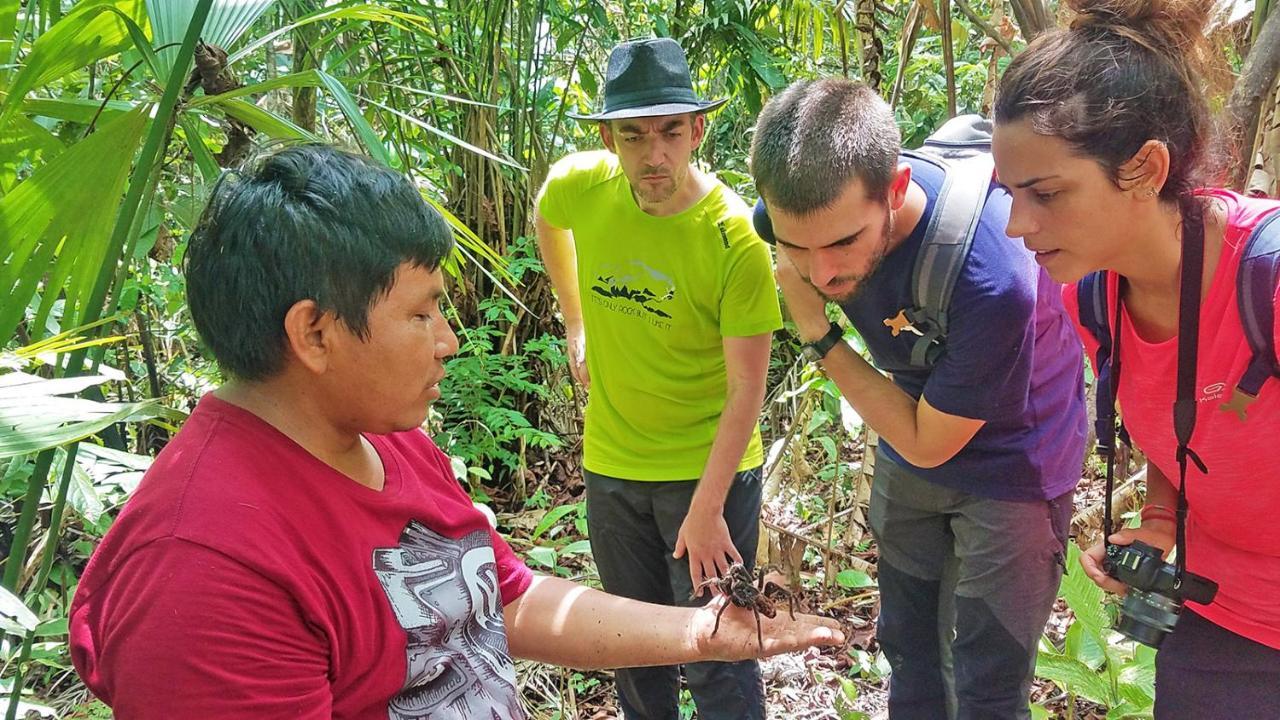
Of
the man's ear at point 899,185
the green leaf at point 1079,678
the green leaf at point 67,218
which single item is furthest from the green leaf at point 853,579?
the green leaf at point 67,218

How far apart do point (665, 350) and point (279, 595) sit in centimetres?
149

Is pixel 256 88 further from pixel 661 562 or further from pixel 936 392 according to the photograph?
pixel 661 562

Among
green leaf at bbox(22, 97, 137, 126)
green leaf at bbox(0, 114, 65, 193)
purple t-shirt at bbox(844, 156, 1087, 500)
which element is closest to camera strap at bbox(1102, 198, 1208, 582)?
purple t-shirt at bbox(844, 156, 1087, 500)

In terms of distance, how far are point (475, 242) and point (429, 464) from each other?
47 centimetres

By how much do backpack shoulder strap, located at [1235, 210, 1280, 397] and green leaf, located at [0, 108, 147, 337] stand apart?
165 centimetres

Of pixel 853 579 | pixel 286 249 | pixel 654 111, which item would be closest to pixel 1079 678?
pixel 853 579

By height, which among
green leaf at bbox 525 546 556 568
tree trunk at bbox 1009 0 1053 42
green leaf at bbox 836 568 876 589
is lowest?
green leaf at bbox 836 568 876 589

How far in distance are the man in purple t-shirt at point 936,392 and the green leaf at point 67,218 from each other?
1.10 meters

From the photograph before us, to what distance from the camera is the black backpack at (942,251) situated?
175 centimetres

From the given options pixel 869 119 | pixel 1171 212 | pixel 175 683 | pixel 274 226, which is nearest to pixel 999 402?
pixel 1171 212

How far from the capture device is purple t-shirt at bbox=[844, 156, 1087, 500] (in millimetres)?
1743

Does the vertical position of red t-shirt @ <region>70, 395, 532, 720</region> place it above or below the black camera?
above

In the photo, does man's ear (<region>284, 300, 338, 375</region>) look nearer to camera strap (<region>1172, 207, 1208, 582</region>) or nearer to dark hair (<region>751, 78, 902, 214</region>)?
dark hair (<region>751, 78, 902, 214</region>)

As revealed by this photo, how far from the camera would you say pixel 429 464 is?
4.75ft
